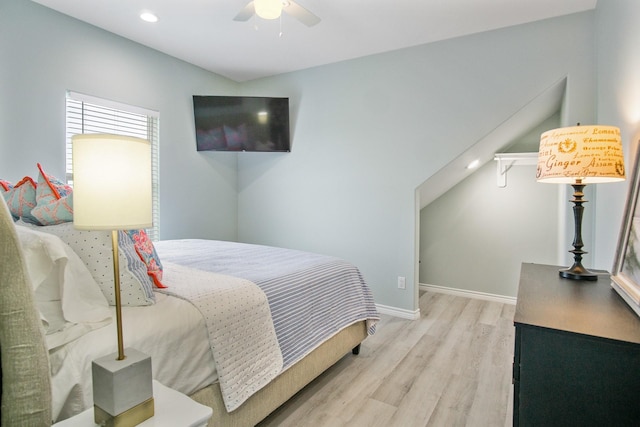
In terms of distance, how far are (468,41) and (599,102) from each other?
1.15 m

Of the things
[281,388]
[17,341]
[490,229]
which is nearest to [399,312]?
[490,229]

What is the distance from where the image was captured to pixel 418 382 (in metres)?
2.19

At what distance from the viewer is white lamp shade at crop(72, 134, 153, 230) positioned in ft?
2.90

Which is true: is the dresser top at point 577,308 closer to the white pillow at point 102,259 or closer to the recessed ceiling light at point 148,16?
the white pillow at point 102,259

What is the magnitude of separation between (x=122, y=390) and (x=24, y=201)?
42.4 inches

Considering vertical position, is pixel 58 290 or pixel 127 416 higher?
pixel 58 290

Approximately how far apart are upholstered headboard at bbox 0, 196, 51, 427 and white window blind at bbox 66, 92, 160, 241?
2.15 meters

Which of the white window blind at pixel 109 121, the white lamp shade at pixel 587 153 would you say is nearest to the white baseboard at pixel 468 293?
the white lamp shade at pixel 587 153

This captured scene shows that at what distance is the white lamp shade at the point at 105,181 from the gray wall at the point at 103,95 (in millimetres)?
2253

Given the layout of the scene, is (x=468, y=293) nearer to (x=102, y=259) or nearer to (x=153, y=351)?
(x=153, y=351)

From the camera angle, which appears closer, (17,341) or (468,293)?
(17,341)

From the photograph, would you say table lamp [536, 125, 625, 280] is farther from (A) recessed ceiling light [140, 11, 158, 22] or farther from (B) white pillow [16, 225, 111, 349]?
(A) recessed ceiling light [140, 11, 158, 22]

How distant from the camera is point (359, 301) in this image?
2.40 meters

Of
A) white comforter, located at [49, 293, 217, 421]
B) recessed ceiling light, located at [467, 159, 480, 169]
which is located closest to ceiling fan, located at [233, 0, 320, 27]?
white comforter, located at [49, 293, 217, 421]
